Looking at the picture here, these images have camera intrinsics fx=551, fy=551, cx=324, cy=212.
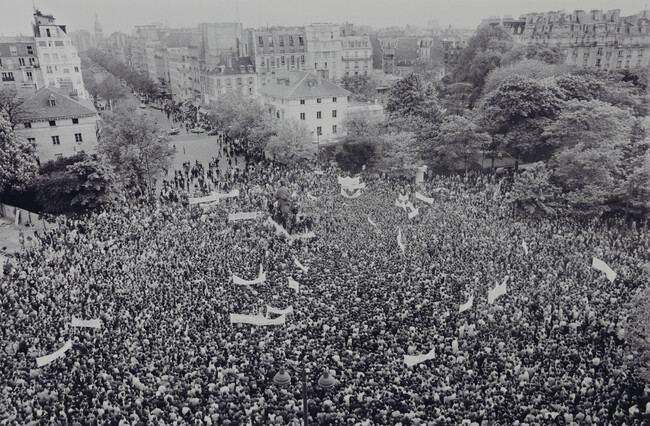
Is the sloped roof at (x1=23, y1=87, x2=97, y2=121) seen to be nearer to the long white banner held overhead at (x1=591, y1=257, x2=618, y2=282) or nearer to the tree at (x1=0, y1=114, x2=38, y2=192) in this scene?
the tree at (x1=0, y1=114, x2=38, y2=192)

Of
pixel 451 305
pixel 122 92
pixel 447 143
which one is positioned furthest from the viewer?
pixel 122 92

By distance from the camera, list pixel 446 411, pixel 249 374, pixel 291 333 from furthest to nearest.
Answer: pixel 291 333
pixel 249 374
pixel 446 411

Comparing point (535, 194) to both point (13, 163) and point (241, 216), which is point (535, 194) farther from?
point (13, 163)

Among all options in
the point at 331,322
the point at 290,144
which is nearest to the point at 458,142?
the point at 290,144

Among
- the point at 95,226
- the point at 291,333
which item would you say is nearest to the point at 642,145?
the point at 291,333

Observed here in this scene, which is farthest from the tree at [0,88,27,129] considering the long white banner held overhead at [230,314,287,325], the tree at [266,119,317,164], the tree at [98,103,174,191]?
the long white banner held overhead at [230,314,287,325]

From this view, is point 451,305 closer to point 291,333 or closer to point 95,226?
point 291,333
